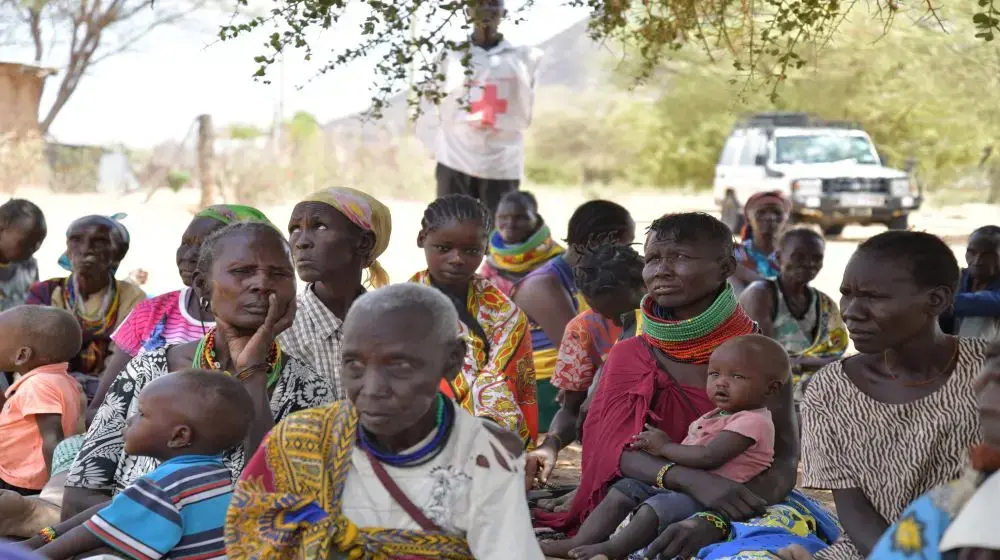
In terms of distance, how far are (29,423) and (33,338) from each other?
0.35m

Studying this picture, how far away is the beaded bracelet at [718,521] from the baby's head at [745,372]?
0.36 m

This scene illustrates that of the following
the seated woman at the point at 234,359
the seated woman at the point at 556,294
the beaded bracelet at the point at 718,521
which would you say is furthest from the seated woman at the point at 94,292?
the beaded bracelet at the point at 718,521

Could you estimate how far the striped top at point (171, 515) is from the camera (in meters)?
3.15

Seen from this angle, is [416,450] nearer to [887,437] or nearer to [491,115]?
[887,437]

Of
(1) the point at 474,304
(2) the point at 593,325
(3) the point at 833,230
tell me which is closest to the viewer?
(1) the point at 474,304

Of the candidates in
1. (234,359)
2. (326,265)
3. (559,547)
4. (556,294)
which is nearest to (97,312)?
(326,265)

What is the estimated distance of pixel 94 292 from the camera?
646 cm

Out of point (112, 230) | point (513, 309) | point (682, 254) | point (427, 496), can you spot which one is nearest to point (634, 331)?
point (513, 309)

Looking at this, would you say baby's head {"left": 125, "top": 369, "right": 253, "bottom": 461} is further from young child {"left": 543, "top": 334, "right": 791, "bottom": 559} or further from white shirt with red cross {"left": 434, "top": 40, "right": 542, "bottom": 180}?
white shirt with red cross {"left": 434, "top": 40, "right": 542, "bottom": 180}

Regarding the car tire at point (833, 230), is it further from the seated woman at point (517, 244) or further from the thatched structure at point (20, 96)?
the seated woman at point (517, 244)

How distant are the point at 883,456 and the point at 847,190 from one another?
1911 centimetres

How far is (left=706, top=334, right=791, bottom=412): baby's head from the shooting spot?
4035 mm

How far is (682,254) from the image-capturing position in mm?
4250

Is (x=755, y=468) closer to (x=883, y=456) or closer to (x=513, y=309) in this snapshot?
(x=883, y=456)
